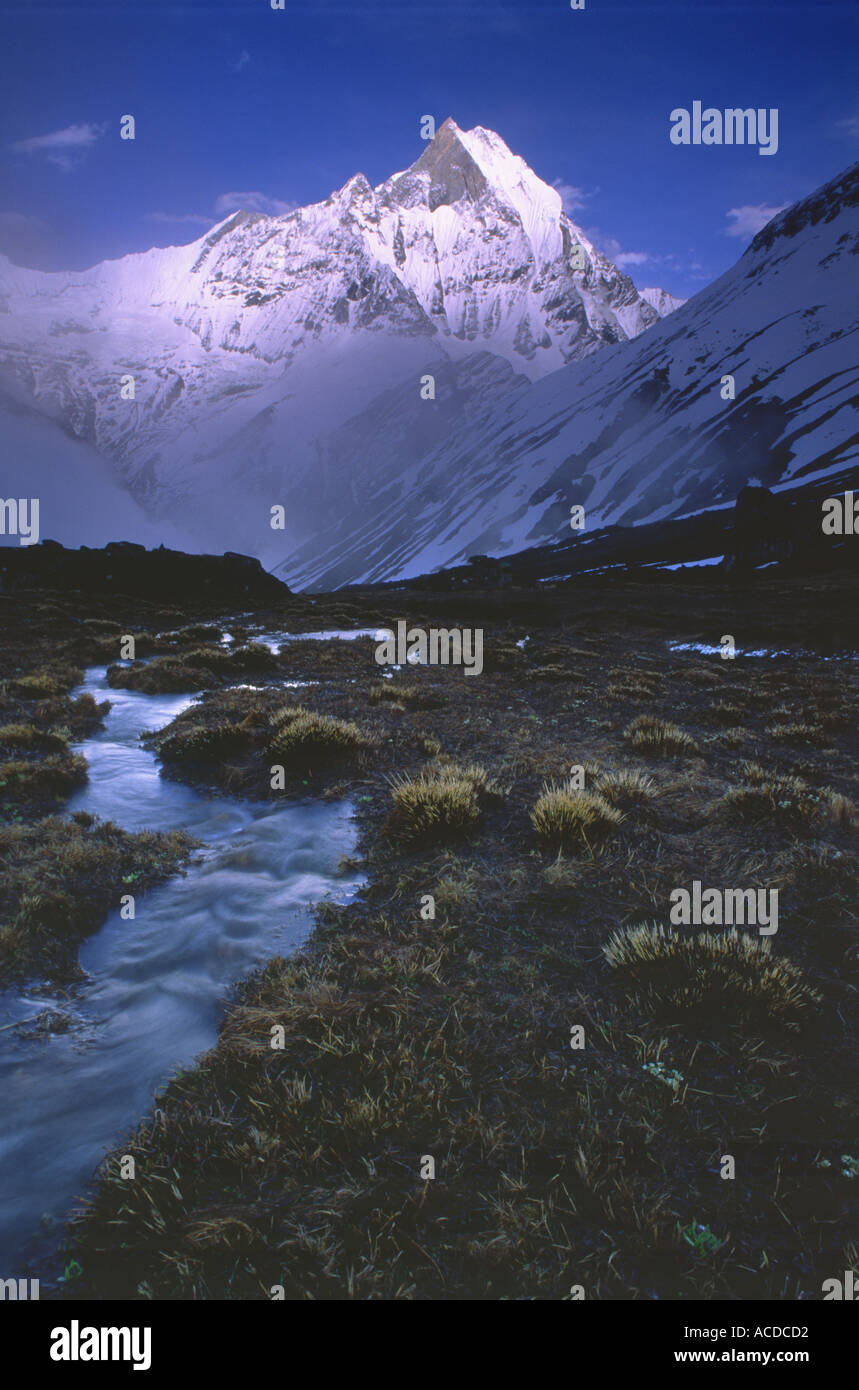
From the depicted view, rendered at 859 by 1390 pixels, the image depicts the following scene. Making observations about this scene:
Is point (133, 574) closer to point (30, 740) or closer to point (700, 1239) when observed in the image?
point (30, 740)

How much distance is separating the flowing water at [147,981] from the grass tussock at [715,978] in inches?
116

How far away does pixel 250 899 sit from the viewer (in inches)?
243

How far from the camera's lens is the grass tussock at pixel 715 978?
409cm

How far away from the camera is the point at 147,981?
4.99 m

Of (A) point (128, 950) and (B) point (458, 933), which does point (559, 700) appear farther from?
(A) point (128, 950)

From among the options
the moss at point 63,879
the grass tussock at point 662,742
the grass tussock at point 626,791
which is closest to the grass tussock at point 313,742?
the moss at point 63,879

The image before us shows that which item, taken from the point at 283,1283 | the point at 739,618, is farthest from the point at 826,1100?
the point at 739,618

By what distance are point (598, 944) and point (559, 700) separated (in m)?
11.1

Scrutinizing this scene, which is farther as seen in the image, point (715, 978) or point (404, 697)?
point (404, 697)

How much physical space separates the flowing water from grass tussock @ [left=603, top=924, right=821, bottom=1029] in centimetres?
296

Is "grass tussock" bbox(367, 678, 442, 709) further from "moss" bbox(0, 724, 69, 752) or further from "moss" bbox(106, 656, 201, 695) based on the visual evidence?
"moss" bbox(0, 724, 69, 752)

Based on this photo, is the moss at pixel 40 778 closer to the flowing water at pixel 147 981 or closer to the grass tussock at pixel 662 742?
the flowing water at pixel 147 981

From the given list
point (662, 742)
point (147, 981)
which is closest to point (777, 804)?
point (662, 742)

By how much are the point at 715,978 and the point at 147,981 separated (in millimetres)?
4589
